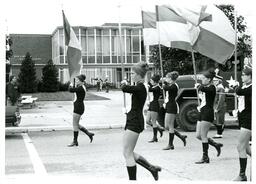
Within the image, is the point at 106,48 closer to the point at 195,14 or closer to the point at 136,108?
the point at 195,14

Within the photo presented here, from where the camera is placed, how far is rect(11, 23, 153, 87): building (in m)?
43.1

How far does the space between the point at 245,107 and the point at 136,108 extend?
61.7 inches

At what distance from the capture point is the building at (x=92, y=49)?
43.1m

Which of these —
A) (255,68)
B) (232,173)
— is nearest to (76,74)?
(232,173)

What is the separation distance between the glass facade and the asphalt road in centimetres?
3213

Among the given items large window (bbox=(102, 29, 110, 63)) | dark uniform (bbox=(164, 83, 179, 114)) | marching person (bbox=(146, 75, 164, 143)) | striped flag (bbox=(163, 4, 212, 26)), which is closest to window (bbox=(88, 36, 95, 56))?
large window (bbox=(102, 29, 110, 63))

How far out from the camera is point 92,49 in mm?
44531

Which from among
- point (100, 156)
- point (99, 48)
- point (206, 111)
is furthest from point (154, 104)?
point (99, 48)

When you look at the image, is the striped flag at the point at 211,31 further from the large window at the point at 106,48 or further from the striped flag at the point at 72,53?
the large window at the point at 106,48

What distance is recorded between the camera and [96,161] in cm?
800

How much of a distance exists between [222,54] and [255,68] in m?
3.43

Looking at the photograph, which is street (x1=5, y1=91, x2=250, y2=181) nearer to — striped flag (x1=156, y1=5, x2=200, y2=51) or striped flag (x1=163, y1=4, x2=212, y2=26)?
striped flag (x1=156, y1=5, x2=200, y2=51)

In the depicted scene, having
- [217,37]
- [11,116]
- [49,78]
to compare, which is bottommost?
[11,116]

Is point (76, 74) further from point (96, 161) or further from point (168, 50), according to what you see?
point (168, 50)
